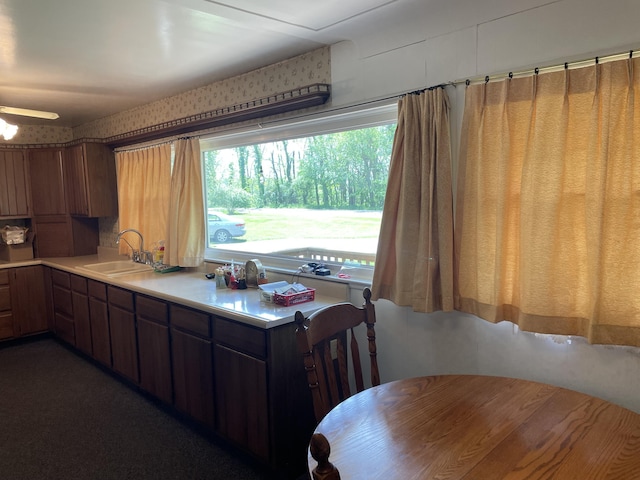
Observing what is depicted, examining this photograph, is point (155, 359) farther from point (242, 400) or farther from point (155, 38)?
point (155, 38)

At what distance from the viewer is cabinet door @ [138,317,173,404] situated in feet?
9.55

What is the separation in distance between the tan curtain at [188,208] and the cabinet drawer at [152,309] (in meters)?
0.58

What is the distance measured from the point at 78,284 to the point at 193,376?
74.7 inches

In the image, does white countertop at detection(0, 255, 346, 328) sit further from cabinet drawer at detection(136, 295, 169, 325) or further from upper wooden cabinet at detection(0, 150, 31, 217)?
upper wooden cabinet at detection(0, 150, 31, 217)

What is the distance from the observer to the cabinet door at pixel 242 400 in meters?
2.27

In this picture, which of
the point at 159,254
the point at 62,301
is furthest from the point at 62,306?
the point at 159,254

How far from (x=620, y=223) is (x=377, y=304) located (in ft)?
4.03

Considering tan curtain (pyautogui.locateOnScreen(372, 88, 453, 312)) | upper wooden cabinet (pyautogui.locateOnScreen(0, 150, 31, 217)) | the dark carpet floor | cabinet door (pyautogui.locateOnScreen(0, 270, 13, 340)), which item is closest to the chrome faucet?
the dark carpet floor

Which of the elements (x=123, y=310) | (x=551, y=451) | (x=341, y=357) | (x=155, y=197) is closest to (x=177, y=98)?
(x=155, y=197)

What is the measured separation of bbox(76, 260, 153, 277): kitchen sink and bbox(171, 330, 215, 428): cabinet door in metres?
1.21

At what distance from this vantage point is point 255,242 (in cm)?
348

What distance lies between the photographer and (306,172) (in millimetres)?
3031

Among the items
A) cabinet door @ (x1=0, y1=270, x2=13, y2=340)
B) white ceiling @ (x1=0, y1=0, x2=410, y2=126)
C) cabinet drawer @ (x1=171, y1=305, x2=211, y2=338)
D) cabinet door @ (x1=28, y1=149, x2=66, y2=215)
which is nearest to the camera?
white ceiling @ (x1=0, y1=0, x2=410, y2=126)

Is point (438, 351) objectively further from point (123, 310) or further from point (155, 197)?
point (155, 197)
